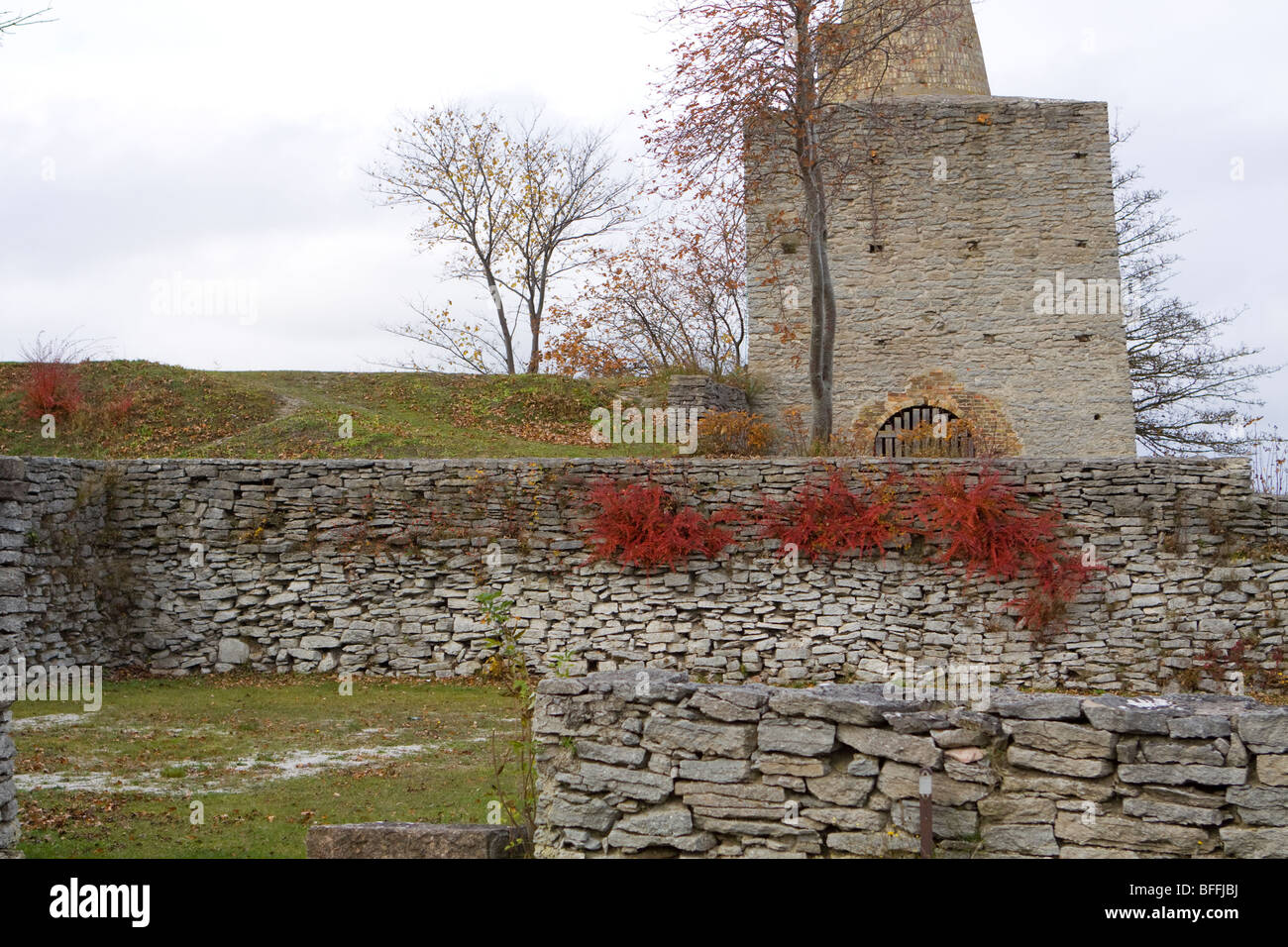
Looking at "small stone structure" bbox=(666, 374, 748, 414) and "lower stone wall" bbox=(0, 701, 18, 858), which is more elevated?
"small stone structure" bbox=(666, 374, 748, 414)

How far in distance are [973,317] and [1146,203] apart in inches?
424

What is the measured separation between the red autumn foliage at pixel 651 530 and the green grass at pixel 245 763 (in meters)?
2.28

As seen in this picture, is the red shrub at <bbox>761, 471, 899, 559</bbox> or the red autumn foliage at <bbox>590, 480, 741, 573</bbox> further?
the red autumn foliage at <bbox>590, 480, 741, 573</bbox>

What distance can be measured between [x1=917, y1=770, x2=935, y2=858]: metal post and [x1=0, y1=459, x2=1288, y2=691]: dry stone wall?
7627 mm

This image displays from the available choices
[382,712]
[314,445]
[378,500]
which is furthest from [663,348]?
[382,712]

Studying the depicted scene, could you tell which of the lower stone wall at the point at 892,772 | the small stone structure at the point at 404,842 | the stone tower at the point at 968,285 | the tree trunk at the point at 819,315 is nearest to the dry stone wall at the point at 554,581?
the tree trunk at the point at 819,315

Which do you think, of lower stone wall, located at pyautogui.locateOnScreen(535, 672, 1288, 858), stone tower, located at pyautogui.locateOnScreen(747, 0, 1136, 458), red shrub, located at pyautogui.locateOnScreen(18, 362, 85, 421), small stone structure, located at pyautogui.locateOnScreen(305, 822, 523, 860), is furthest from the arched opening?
red shrub, located at pyautogui.locateOnScreen(18, 362, 85, 421)

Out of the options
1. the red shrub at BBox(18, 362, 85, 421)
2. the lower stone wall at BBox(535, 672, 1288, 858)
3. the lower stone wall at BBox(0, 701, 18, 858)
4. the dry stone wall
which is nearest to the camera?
the lower stone wall at BBox(535, 672, 1288, 858)

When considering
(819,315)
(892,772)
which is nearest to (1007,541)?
(819,315)

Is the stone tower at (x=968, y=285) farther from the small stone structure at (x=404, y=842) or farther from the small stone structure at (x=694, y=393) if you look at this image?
the small stone structure at (x=404, y=842)

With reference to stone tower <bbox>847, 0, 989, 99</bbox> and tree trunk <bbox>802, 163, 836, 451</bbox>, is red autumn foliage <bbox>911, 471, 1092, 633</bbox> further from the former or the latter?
stone tower <bbox>847, 0, 989, 99</bbox>

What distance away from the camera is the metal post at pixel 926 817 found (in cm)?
491

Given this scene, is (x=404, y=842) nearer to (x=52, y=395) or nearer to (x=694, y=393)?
(x=694, y=393)

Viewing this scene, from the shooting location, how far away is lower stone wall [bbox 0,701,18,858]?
236 inches
